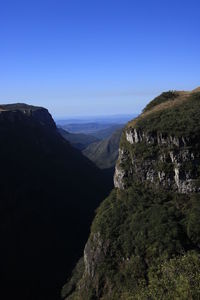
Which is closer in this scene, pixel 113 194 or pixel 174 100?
pixel 113 194

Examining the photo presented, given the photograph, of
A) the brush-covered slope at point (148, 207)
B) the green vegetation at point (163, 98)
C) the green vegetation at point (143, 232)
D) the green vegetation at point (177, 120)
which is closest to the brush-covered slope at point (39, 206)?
the brush-covered slope at point (148, 207)

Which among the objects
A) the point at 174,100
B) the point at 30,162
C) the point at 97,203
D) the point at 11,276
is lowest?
the point at 11,276

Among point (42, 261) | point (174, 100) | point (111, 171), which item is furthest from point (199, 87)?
point (111, 171)

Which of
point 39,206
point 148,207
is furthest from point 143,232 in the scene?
point 39,206

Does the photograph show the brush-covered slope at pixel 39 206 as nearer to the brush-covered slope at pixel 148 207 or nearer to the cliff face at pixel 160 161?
the brush-covered slope at pixel 148 207

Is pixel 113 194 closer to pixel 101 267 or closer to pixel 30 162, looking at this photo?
pixel 101 267

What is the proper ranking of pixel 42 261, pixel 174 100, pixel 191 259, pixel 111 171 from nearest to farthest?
pixel 191 259 < pixel 174 100 < pixel 42 261 < pixel 111 171

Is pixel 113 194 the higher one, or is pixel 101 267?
pixel 113 194
